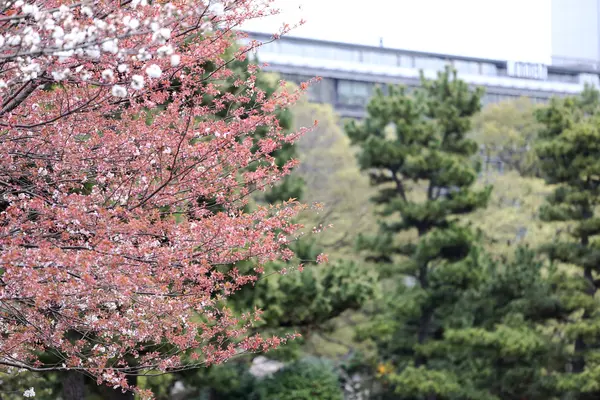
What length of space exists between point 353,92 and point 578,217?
108 feet

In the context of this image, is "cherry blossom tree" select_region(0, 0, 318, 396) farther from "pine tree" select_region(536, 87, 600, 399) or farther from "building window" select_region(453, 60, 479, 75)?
"building window" select_region(453, 60, 479, 75)

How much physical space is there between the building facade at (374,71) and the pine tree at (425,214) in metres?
22.0

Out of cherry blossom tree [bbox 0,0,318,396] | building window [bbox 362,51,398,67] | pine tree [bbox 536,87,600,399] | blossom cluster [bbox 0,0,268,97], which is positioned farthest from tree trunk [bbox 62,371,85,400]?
building window [bbox 362,51,398,67]

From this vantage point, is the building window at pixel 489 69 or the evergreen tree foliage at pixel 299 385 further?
the building window at pixel 489 69

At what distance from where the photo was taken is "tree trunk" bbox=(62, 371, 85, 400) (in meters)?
15.3

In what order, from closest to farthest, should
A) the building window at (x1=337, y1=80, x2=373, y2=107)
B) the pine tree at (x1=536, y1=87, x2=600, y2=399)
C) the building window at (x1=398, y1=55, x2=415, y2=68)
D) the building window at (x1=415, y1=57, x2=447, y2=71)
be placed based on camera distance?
the pine tree at (x1=536, y1=87, x2=600, y2=399) → the building window at (x1=337, y1=80, x2=373, y2=107) → the building window at (x1=398, y1=55, x2=415, y2=68) → the building window at (x1=415, y1=57, x2=447, y2=71)

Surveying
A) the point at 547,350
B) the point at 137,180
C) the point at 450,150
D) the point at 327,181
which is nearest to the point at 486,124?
the point at 327,181

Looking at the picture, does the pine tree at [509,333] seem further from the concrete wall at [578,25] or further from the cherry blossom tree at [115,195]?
the concrete wall at [578,25]

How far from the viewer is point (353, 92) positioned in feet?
178

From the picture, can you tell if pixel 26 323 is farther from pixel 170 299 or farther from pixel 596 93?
pixel 596 93

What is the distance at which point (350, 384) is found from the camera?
29.2 m

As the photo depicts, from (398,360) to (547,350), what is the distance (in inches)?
187

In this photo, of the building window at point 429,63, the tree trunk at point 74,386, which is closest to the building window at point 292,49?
the building window at point 429,63

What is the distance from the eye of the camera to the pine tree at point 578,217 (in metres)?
21.7
